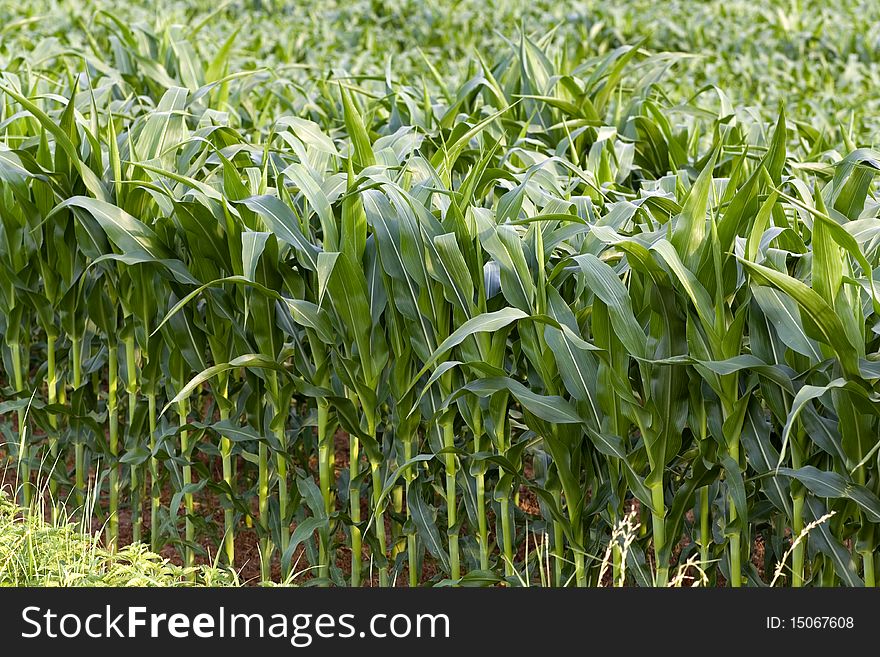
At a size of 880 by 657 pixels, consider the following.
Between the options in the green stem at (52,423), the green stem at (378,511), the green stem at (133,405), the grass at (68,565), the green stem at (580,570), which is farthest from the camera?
the green stem at (52,423)

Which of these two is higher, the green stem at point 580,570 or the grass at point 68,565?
the grass at point 68,565

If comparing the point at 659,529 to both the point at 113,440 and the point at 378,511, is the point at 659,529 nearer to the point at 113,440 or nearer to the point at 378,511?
the point at 378,511

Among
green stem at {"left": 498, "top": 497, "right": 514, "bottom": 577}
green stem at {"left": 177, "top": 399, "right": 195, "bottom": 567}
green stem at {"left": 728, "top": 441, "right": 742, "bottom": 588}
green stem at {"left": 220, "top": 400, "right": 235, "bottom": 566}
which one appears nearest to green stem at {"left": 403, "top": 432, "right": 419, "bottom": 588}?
green stem at {"left": 498, "top": 497, "right": 514, "bottom": 577}

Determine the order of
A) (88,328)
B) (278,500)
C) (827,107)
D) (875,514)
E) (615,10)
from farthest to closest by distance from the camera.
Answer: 1. (615,10)
2. (827,107)
3. (88,328)
4. (278,500)
5. (875,514)

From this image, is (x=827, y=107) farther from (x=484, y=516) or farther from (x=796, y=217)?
(x=484, y=516)

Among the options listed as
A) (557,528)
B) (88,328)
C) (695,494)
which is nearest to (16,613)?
(88,328)

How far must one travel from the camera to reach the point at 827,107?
17.5 ft

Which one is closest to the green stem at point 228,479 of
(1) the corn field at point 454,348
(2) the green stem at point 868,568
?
(1) the corn field at point 454,348

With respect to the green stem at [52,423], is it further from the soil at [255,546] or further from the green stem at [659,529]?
the green stem at [659,529]

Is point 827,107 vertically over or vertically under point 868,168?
over

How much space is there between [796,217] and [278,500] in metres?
1.51

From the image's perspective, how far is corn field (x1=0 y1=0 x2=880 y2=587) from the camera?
2076 mm

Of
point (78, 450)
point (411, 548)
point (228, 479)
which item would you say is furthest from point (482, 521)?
point (78, 450)

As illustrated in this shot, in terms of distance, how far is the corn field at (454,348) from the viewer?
81.7 inches
